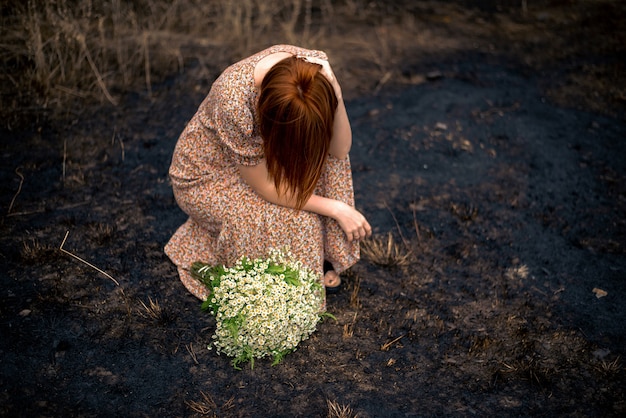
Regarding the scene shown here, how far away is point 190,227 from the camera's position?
9.98ft

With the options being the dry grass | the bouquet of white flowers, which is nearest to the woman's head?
the bouquet of white flowers

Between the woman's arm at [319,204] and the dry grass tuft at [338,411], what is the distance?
74cm

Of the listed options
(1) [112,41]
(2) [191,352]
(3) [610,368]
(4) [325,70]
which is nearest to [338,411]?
(2) [191,352]

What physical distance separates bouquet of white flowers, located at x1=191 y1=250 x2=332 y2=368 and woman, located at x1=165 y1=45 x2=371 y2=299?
12 cm

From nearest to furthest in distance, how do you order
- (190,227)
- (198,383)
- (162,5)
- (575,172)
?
(198,383) < (190,227) < (575,172) < (162,5)

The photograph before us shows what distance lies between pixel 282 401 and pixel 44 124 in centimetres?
297

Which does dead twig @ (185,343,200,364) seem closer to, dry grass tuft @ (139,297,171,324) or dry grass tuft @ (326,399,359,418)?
dry grass tuft @ (139,297,171,324)

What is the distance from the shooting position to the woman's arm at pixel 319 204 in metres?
2.56

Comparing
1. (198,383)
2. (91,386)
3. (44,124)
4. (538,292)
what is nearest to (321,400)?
(198,383)

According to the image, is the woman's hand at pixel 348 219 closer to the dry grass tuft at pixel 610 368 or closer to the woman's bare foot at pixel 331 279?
the woman's bare foot at pixel 331 279

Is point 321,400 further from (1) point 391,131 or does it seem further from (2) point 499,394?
(1) point 391,131

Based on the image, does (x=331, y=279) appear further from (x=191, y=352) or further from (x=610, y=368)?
(x=610, y=368)

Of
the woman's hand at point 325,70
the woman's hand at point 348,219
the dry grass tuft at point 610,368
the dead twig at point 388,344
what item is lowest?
the dead twig at point 388,344

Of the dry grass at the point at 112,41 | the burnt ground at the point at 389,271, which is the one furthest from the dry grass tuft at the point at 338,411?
the dry grass at the point at 112,41
